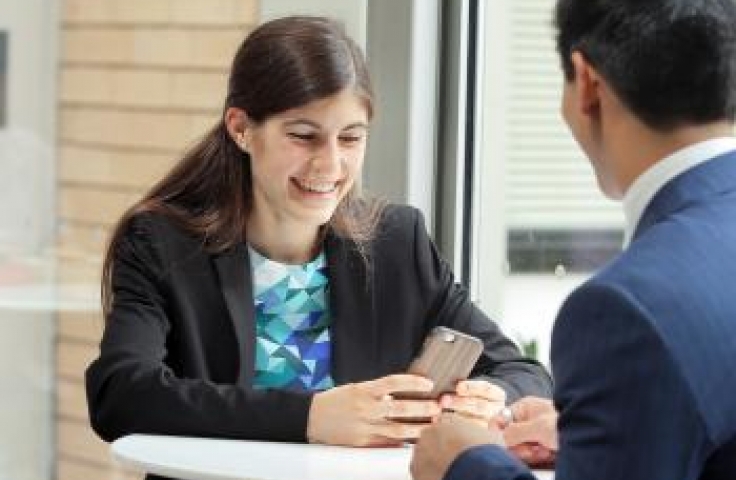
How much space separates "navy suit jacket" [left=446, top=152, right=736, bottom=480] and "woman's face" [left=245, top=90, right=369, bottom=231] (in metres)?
1.20

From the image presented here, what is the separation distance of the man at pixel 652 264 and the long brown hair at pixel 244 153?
105 centimetres

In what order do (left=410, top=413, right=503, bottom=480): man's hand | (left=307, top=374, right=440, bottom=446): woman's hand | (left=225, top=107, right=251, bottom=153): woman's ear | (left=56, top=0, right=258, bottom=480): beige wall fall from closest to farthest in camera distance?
1. (left=410, top=413, right=503, bottom=480): man's hand
2. (left=307, top=374, right=440, bottom=446): woman's hand
3. (left=225, top=107, right=251, bottom=153): woman's ear
4. (left=56, top=0, right=258, bottom=480): beige wall

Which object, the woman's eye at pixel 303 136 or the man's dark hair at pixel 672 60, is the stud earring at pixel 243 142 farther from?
the man's dark hair at pixel 672 60

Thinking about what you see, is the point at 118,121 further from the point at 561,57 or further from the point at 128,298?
the point at 561,57

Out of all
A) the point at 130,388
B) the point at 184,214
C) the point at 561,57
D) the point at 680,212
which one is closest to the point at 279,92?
the point at 184,214

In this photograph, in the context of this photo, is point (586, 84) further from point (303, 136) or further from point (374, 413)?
point (303, 136)

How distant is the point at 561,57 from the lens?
171 centimetres

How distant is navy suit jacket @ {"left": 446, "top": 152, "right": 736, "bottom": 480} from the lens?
57.8 inches

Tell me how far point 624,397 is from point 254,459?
0.86 metres

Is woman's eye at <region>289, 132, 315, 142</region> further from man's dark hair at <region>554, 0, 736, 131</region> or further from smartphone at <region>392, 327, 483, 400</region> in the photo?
man's dark hair at <region>554, 0, 736, 131</region>

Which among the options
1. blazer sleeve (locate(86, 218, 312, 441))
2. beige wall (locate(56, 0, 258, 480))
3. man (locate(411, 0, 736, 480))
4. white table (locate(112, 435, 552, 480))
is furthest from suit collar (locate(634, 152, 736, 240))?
beige wall (locate(56, 0, 258, 480))

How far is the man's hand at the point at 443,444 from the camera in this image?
176 cm

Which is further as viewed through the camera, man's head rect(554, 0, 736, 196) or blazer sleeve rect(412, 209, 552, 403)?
blazer sleeve rect(412, 209, 552, 403)

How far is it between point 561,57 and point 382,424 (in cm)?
83
